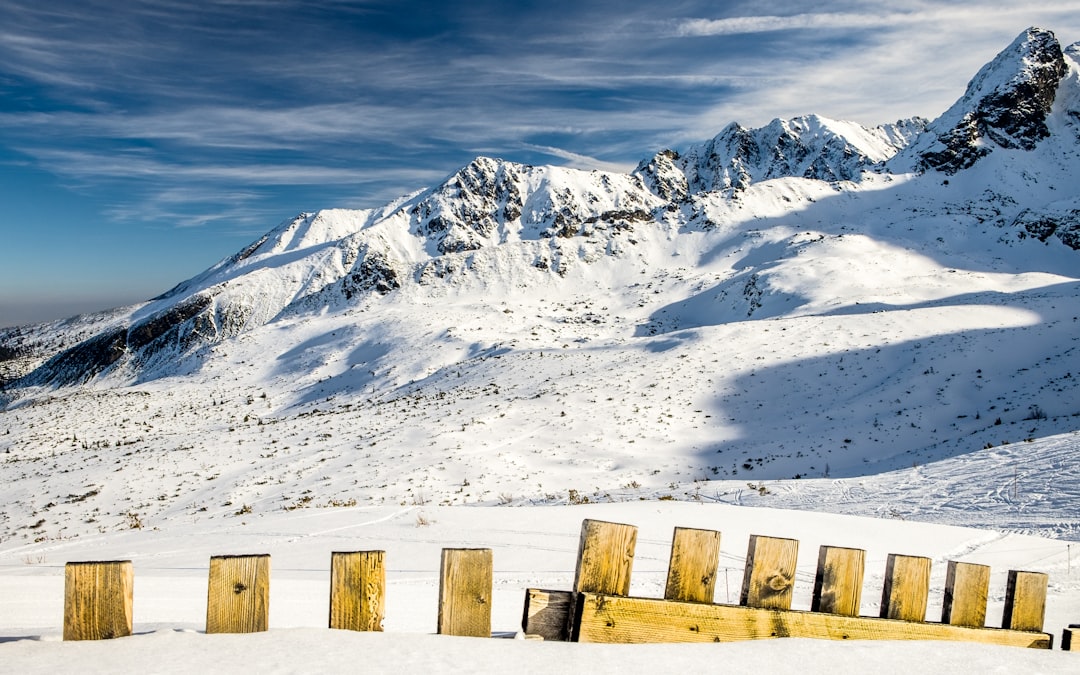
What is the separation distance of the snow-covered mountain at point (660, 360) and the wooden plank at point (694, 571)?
698cm

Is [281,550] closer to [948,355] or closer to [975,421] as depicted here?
[975,421]

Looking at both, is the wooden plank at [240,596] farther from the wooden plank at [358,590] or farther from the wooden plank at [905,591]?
the wooden plank at [905,591]

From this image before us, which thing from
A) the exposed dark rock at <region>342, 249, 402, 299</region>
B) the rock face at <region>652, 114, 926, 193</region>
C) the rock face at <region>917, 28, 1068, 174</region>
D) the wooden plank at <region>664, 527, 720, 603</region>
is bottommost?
the wooden plank at <region>664, 527, 720, 603</region>

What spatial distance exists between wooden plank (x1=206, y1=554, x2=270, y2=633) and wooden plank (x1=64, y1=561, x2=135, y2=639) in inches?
10.9

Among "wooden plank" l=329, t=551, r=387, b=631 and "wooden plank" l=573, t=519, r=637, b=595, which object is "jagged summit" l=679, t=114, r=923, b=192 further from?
"wooden plank" l=329, t=551, r=387, b=631

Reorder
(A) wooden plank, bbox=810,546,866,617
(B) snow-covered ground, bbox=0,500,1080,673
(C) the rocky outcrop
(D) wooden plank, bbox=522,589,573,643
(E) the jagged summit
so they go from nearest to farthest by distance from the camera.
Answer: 1. (B) snow-covered ground, bbox=0,500,1080,673
2. (D) wooden plank, bbox=522,589,573,643
3. (A) wooden plank, bbox=810,546,866,617
4. (C) the rocky outcrop
5. (E) the jagged summit

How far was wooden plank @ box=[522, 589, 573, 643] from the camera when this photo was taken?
2.35m

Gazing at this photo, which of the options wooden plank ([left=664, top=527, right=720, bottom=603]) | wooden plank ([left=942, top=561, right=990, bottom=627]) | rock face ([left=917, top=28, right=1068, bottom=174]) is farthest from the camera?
rock face ([left=917, top=28, right=1068, bottom=174])

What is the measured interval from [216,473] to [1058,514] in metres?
18.8

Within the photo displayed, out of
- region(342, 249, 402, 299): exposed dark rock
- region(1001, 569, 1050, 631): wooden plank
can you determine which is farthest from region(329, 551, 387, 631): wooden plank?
region(342, 249, 402, 299): exposed dark rock

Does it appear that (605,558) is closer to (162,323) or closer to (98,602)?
(98,602)

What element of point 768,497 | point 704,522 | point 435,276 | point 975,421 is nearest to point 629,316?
point 435,276

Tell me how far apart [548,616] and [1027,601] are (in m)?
2.26

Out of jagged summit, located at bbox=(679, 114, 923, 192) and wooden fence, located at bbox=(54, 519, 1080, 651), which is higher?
jagged summit, located at bbox=(679, 114, 923, 192)
